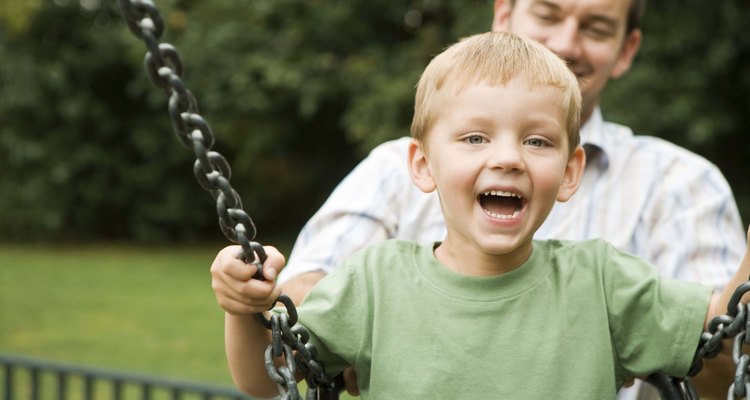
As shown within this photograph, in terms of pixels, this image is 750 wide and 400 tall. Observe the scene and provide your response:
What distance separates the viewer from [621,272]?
1798 mm

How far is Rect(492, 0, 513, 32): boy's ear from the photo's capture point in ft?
8.50

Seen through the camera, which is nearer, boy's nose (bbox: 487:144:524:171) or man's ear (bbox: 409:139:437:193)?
boy's nose (bbox: 487:144:524:171)

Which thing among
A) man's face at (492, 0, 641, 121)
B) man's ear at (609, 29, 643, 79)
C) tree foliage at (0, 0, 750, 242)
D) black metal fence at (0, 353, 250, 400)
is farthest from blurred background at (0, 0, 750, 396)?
man's face at (492, 0, 641, 121)

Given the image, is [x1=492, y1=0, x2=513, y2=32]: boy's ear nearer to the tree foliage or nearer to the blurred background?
the blurred background

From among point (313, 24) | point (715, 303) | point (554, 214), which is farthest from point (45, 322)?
point (715, 303)

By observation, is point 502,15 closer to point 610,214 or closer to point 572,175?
point 610,214

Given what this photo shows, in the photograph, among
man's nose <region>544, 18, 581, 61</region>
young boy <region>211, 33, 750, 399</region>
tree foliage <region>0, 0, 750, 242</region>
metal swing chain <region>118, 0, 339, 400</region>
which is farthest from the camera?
tree foliage <region>0, 0, 750, 242</region>

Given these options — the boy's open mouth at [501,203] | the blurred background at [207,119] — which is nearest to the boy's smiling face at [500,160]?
the boy's open mouth at [501,203]

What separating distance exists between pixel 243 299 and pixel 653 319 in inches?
28.4

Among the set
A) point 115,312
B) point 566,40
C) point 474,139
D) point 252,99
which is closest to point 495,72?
point 474,139

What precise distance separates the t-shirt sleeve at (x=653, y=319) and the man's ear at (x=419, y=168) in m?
0.36

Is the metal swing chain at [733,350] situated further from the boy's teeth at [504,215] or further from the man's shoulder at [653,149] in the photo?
the man's shoulder at [653,149]

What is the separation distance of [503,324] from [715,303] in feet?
1.25

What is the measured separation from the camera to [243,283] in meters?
1.56
